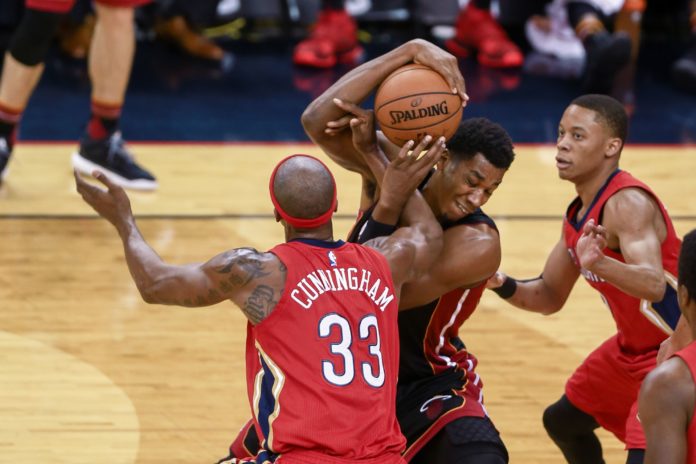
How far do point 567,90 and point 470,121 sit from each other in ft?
20.4

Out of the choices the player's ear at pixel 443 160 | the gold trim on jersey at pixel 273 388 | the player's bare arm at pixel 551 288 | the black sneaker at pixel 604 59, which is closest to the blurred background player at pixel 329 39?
the black sneaker at pixel 604 59

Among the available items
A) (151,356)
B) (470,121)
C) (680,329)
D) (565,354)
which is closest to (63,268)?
(151,356)

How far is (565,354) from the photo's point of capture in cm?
546

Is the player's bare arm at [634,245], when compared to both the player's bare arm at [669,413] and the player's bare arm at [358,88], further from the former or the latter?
the player's bare arm at [669,413]

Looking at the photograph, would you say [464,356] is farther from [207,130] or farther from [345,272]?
[207,130]

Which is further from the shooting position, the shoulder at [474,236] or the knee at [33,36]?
the knee at [33,36]

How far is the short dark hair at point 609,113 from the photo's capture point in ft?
14.2

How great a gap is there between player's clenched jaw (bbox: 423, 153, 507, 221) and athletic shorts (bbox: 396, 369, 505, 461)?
531mm

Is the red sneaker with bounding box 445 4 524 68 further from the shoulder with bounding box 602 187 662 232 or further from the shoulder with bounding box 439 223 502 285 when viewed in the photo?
the shoulder with bounding box 439 223 502 285

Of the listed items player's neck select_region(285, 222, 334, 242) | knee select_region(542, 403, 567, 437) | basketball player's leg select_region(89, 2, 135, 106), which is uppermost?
player's neck select_region(285, 222, 334, 242)

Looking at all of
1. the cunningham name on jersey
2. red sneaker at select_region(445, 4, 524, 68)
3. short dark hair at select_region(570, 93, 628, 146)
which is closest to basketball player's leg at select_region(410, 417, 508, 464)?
the cunningham name on jersey

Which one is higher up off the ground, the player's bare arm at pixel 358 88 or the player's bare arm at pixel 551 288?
the player's bare arm at pixel 358 88

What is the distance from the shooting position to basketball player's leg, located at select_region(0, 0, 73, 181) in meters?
6.84

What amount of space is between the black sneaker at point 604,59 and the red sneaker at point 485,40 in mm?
787
